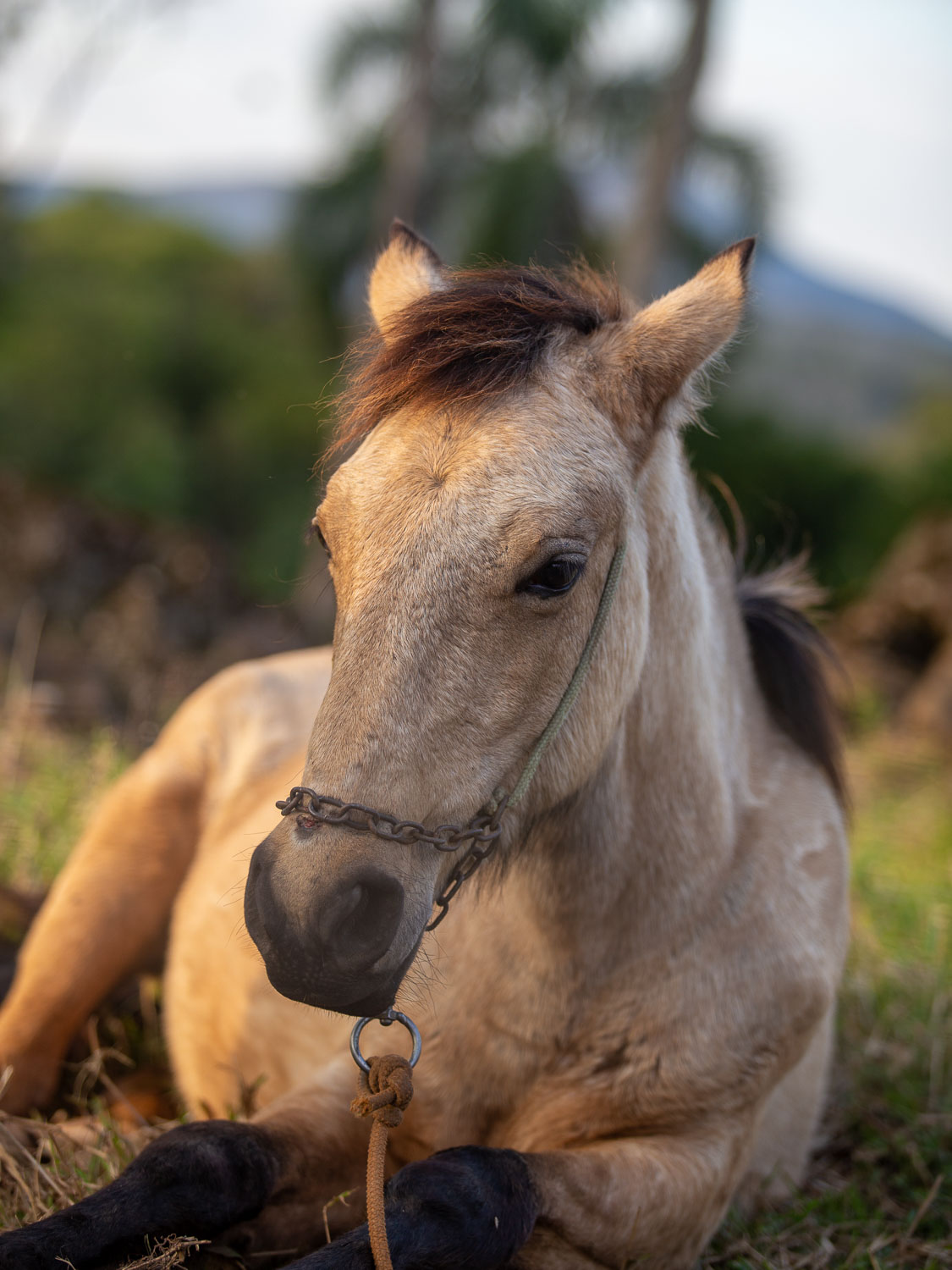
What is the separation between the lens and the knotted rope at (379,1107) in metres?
2.04

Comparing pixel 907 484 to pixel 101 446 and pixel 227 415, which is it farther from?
pixel 101 446

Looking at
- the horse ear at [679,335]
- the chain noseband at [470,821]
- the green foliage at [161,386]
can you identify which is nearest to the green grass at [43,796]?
the chain noseband at [470,821]

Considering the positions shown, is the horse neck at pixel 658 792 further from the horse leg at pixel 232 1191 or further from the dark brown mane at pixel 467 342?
the horse leg at pixel 232 1191

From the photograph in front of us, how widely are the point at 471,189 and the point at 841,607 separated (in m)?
8.88

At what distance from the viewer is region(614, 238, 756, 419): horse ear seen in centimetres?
238

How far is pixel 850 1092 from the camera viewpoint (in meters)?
3.83

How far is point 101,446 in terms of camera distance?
16.1m

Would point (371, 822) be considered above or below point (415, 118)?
below

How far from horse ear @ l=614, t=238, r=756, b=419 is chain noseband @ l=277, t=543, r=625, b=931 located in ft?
1.27

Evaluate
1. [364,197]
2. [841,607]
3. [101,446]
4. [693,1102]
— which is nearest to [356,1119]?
[693,1102]

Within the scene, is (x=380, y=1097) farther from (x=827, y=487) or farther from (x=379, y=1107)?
(x=827, y=487)

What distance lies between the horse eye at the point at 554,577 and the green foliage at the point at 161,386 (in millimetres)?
11875

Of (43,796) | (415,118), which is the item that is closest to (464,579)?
(43,796)

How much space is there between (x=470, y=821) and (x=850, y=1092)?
2.52m
